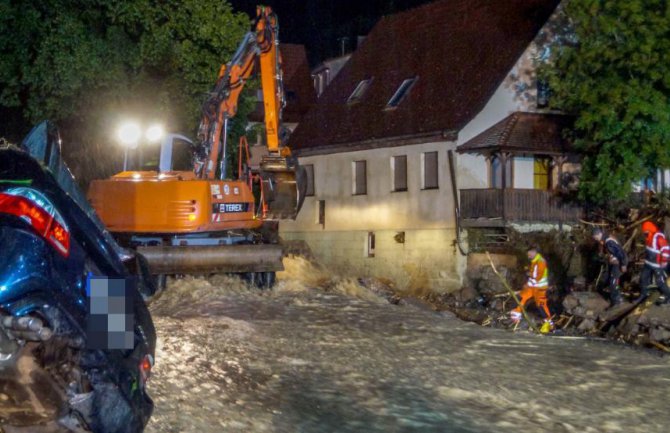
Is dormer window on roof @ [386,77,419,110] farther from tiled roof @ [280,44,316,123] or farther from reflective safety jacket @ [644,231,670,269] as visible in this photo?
reflective safety jacket @ [644,231,670,269]

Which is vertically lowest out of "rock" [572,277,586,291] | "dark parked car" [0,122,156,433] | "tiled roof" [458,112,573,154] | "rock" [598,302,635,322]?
"rock" [598,302,635,322]

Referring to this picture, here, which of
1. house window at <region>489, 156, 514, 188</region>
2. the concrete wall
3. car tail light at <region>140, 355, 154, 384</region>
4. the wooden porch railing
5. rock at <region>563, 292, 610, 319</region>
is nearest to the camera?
car tail light at <region>140, 355, 154, 384</region>

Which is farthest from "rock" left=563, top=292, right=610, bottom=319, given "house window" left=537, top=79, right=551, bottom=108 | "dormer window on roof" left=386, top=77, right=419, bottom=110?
"dormer window on roof" left=386, top=77, right=419, bottom=110

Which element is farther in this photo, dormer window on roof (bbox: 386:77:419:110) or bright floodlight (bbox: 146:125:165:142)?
dormer window on roof (bbox: 386:77:419:110)

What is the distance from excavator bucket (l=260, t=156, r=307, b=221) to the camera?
856 inches

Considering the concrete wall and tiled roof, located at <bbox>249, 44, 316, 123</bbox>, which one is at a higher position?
tiled roof, located at <bbox>249, 44, 316, 123</bbox>

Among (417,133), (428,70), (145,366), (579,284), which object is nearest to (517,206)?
(417,133)

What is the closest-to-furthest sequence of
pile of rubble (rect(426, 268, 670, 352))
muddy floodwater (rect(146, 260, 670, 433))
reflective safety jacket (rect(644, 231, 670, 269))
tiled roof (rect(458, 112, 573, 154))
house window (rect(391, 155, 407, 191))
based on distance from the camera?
1. muddy floodwater (rect(146, 260, 670, 433))
2. pile of rubble (rect(426, 268, 670, 352))
3. reflective safety jacket (rect(644, 231, 670, 269))
4. tiled roof (rect(458, 112, 573, 154))
5. house window (rect(391, 155, 407, 191))

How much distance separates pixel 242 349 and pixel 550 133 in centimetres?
2559

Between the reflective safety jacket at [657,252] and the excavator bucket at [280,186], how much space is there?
7079 millimetres

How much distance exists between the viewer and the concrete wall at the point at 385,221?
118 feet

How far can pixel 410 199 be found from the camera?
3744 centimetres

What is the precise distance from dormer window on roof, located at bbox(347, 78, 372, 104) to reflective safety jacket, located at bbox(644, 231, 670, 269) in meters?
21.7

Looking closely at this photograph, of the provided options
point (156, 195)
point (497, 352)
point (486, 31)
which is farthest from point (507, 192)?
point (497, 352)
